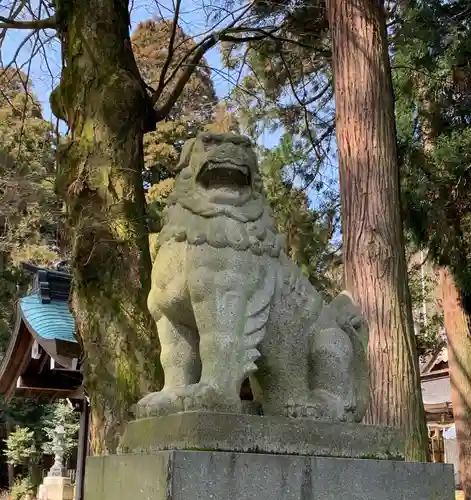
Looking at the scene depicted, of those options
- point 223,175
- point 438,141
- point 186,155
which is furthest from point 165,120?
point 223,175

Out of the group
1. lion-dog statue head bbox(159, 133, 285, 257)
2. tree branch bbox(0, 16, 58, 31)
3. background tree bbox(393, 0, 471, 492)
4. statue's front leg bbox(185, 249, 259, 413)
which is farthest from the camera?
background tree bbox(393, 0, 471, 492)

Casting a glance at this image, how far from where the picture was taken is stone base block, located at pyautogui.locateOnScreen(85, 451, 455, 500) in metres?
2.04

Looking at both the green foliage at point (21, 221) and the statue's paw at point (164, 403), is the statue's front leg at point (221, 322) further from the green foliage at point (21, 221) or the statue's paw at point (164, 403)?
the green foliage at point (21, 221)

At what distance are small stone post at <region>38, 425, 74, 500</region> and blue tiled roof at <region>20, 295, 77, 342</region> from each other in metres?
8.32

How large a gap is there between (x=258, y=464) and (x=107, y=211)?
3210 mm

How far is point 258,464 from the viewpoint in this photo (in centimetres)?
216

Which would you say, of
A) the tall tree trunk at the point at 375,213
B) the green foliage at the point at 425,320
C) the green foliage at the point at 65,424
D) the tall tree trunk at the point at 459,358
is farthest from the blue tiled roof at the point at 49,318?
the green foliage at the point at 65,424

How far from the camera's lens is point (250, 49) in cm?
875

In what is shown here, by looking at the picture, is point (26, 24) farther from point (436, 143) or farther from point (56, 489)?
point (56, 489)

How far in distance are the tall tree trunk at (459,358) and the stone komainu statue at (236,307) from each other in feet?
23.3

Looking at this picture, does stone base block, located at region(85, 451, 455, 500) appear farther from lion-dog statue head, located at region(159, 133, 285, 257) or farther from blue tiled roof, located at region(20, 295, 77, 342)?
blue tiled roof, located at region(20, 295, 77, 342)

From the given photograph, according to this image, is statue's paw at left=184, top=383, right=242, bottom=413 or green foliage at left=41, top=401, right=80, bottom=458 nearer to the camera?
statue's paw at left=184, top=383, right=242, bottom=413

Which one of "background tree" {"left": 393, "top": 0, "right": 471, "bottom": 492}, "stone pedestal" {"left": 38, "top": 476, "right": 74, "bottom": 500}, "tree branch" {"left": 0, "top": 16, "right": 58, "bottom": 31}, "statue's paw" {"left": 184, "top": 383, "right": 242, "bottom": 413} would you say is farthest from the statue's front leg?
"stone pedestal" {"left": 38, "top": 476, "right": 74, "bottom": 500}

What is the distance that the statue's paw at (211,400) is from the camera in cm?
225
